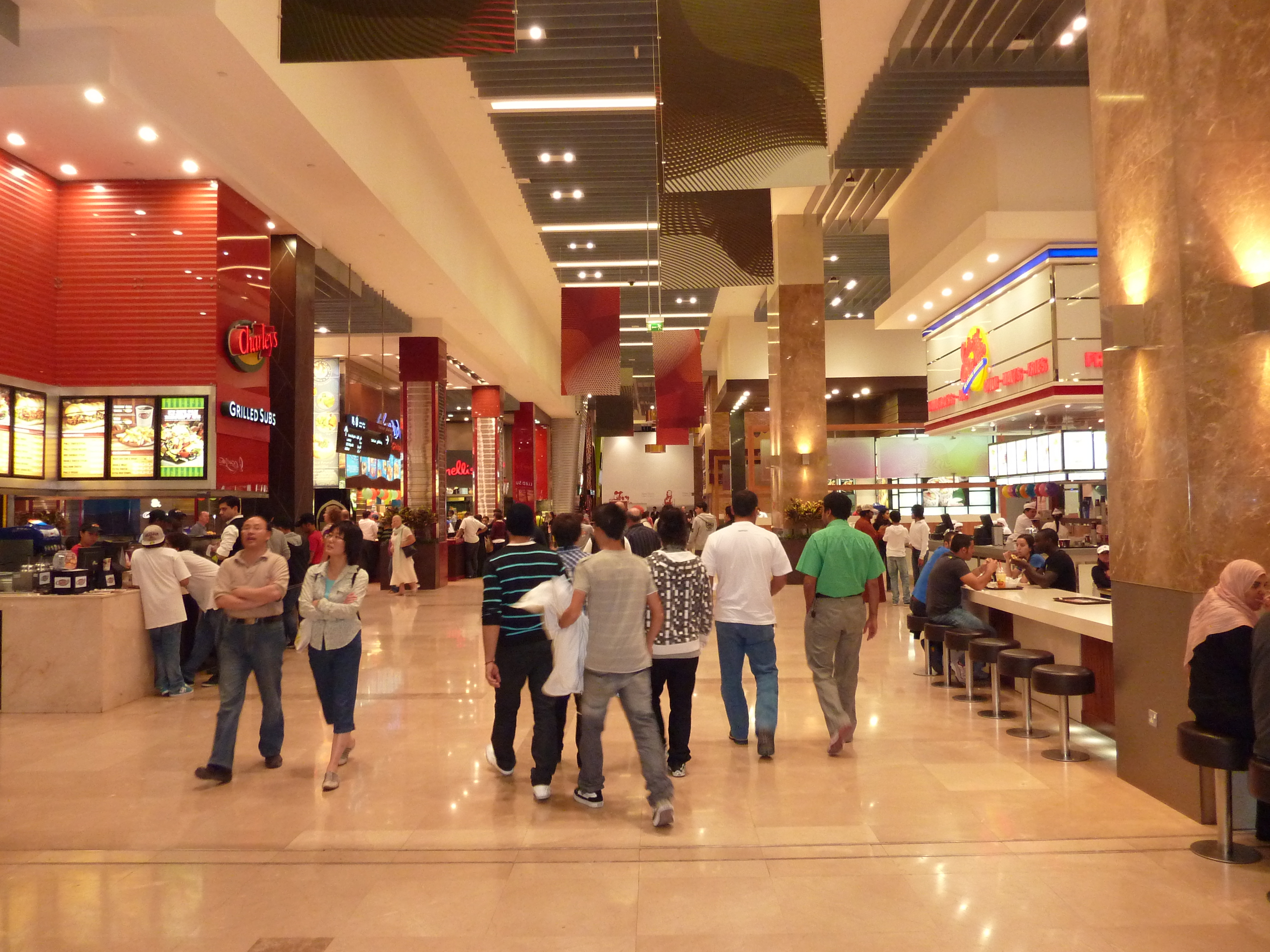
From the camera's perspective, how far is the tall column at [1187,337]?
4.25 meters

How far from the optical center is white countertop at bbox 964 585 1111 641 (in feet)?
18.5

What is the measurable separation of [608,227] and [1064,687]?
11851mm

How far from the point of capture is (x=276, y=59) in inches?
284

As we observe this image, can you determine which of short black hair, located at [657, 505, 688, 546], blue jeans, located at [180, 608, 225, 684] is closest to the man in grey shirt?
short black hair, located at [657, 505, 688, 546]

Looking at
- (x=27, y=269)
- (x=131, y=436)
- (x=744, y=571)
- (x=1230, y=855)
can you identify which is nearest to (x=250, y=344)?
(x=131, y=436)

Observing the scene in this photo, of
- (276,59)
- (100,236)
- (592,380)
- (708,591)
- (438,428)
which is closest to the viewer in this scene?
(708,591)

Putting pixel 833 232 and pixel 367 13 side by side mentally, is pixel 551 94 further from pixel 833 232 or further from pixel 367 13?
pixel 833 232

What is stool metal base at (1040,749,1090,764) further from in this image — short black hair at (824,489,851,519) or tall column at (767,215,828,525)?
tall column at (767,215,828,525)

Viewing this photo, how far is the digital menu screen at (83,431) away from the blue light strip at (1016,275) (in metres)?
10.5

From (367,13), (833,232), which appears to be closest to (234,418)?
(367,13)

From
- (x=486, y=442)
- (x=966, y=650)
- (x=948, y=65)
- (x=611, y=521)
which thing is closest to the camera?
(x=611, y=521)

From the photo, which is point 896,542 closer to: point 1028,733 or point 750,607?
point 1028,733

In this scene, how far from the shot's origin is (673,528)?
528 centimetres

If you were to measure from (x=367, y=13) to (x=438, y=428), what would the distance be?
12.4m
